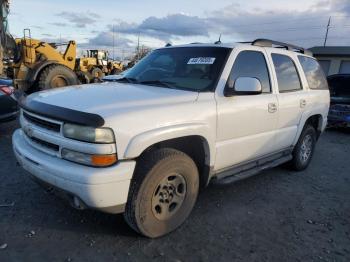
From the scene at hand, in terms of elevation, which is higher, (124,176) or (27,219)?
(124,176)

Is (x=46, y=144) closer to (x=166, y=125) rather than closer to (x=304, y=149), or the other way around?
(x=166, y=125)

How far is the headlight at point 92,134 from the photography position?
2.73m

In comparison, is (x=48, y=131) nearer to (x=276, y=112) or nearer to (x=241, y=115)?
(x=241, y=115)

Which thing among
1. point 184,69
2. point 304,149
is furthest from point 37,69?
point 304,149

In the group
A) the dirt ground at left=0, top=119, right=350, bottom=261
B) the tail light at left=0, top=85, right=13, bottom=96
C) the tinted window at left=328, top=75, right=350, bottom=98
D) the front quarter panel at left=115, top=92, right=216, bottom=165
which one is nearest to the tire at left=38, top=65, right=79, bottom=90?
the tail light at left=0, top=85, right=13, bottom=96

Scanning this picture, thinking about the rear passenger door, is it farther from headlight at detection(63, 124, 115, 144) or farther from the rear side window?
headlight at detection(63, 124, 115, 144)

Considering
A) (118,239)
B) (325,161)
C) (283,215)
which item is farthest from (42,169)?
(325,161)

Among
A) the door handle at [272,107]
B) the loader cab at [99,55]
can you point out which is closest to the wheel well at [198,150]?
the door handle at [272,107]

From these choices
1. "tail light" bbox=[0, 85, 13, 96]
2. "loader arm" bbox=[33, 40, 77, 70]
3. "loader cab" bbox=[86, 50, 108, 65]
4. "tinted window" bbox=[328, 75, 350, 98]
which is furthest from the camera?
"loader cab" bbox=[86, 50, 108, 65]

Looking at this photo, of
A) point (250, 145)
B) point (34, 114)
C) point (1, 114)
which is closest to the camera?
point (34, 114)

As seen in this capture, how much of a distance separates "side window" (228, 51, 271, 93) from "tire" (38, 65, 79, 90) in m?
8.93

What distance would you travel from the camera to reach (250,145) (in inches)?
166

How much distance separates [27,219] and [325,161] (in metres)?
5.39

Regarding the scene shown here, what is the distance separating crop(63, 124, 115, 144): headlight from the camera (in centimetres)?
273
